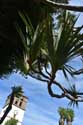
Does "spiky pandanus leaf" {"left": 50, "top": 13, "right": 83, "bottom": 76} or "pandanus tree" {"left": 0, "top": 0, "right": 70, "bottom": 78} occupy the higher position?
"pandanus tree" {"left": 0, "top": 0, "right": 70, "bottom": 78}

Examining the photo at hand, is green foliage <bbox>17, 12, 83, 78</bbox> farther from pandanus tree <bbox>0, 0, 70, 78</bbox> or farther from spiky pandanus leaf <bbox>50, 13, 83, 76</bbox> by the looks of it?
pandanus tree <bbox>0, 0, 70, 78</bbox>

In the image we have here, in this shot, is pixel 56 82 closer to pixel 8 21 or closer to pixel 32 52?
pixel 32 52

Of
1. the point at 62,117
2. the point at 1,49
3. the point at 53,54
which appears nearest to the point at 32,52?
the point at 53,54

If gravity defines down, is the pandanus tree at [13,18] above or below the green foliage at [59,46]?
above

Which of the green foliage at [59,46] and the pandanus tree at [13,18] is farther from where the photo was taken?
the pandanus tree at [13,18]

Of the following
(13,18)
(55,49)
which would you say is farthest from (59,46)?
(13,18)

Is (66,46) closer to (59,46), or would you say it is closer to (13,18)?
(59,46)

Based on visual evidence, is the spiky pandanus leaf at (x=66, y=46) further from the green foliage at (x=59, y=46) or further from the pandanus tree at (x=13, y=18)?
the pandanus tree at (x=13, y=18)

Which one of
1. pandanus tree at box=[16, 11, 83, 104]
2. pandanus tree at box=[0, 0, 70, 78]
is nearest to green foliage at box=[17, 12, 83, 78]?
pandanus tree at box=[16, 11, 83, 104]

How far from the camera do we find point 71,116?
4162 cm

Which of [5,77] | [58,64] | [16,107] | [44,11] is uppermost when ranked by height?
[16,107]

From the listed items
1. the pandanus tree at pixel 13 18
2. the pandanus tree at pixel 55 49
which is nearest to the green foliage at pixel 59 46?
the pandanus tree at pixel 55 49

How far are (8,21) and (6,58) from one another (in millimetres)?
671

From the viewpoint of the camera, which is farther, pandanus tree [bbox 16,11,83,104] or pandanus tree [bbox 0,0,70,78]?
pandanus tree [bbox 0,0,70,78]
